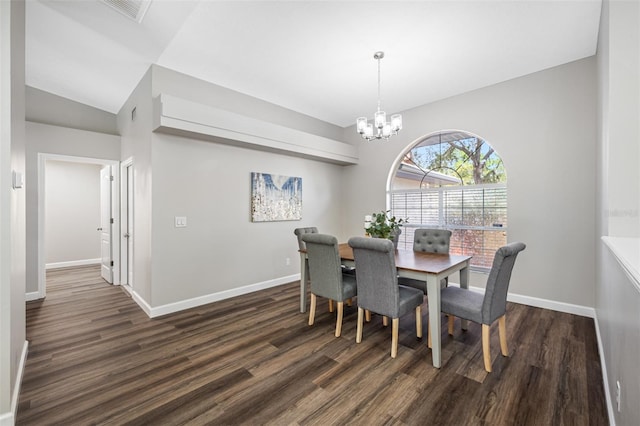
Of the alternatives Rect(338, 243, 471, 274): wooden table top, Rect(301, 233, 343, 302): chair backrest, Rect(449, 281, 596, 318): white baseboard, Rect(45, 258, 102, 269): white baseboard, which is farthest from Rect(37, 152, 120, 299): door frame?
Rect(449, 281, 596, 318): white baseboard

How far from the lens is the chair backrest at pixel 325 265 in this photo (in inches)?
104

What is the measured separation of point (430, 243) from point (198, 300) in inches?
120

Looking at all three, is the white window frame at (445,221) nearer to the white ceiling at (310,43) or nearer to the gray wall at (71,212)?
the white ceiling at (310,43)

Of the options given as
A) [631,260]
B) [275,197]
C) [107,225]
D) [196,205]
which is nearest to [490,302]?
[631,260]

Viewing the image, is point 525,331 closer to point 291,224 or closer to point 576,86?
point 576,86

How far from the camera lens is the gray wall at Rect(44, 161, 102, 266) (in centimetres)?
589

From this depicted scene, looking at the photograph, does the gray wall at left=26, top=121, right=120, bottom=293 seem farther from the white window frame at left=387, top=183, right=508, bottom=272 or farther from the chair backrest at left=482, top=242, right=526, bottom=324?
the chair backrest at left=482, top=242, right=526, bottom=324

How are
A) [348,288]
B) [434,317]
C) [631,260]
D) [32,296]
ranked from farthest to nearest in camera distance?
[32,296] → [348,288] → [434,317] → [631,260]

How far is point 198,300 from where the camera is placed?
3.56 meters

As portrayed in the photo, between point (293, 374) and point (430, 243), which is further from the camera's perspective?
point (430, 243)

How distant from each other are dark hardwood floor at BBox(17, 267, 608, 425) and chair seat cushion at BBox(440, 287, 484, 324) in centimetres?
39

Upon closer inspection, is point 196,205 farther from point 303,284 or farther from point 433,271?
point 433,271

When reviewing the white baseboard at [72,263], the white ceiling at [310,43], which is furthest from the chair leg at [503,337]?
the white baseboard at [72,263]

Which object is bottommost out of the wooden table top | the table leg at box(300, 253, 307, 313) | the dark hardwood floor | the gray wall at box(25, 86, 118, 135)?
the dark hardwood floor
